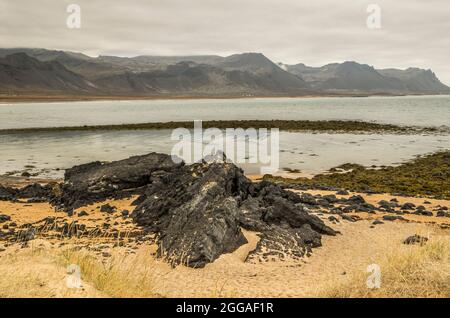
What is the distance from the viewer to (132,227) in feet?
53.1

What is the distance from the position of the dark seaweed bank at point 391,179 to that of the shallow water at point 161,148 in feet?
8.41

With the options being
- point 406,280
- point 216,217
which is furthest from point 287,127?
point 406,280

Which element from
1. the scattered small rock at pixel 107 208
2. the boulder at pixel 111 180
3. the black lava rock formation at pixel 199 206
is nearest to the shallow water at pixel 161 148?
the boulder at pixel 111 180

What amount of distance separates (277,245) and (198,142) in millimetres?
38280

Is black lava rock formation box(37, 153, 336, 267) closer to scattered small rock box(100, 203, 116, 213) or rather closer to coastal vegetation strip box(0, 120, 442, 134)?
scattered small rock box(100, 203, 116, 213)

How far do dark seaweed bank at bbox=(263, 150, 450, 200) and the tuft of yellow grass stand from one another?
14.0 metres

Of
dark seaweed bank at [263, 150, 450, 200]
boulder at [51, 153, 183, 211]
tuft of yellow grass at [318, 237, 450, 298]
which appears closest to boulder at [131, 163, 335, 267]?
boulder at [51, 153, 183, 211]

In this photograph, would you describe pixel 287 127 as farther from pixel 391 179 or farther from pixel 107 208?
pixel 107 208

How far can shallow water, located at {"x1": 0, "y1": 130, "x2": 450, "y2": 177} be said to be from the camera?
116ft

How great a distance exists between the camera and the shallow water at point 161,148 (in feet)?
116

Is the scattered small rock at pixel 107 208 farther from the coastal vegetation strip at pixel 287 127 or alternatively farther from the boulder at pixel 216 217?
the coastal vegetation strip at pixel 287 127

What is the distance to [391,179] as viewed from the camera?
27344 millimetres

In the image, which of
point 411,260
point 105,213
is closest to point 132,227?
point 105,213
